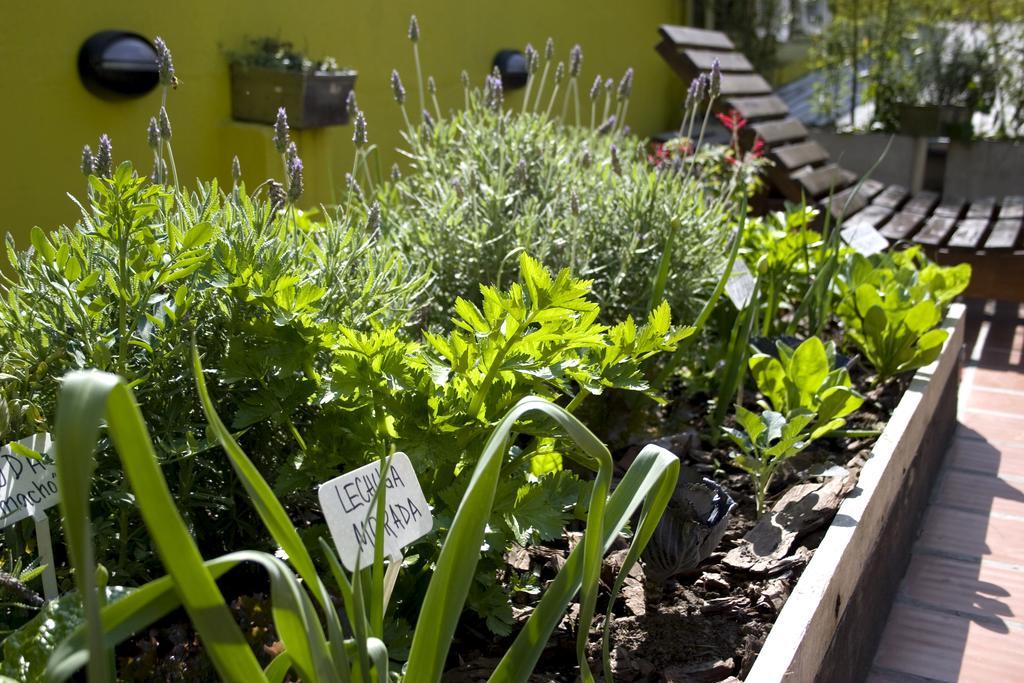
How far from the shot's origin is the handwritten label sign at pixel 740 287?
2689mm

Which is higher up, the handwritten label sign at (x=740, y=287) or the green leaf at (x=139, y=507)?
the green leaf at (x=139, y=507)

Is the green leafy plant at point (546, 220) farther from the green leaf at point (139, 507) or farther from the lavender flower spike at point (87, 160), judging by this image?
the green leaf at point (139, 507)

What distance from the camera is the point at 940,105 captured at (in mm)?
6379

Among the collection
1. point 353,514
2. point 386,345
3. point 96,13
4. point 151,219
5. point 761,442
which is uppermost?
point 96,13

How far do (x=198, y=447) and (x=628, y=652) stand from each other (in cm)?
81

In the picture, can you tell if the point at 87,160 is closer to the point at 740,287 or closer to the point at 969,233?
the point at 740,287

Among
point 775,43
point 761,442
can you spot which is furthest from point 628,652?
point 775,43

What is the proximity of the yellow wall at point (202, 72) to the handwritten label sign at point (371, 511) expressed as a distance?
228cm

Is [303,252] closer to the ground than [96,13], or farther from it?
closer to the ground

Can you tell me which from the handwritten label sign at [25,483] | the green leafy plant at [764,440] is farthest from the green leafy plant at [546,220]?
A: the handwritten label sign at [25,483]

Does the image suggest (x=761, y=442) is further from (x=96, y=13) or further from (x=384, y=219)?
(x=96, y=13)

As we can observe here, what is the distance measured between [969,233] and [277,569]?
171 inches

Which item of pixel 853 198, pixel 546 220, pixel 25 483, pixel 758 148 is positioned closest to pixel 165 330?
pixel 25 483

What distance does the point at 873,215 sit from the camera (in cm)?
487
